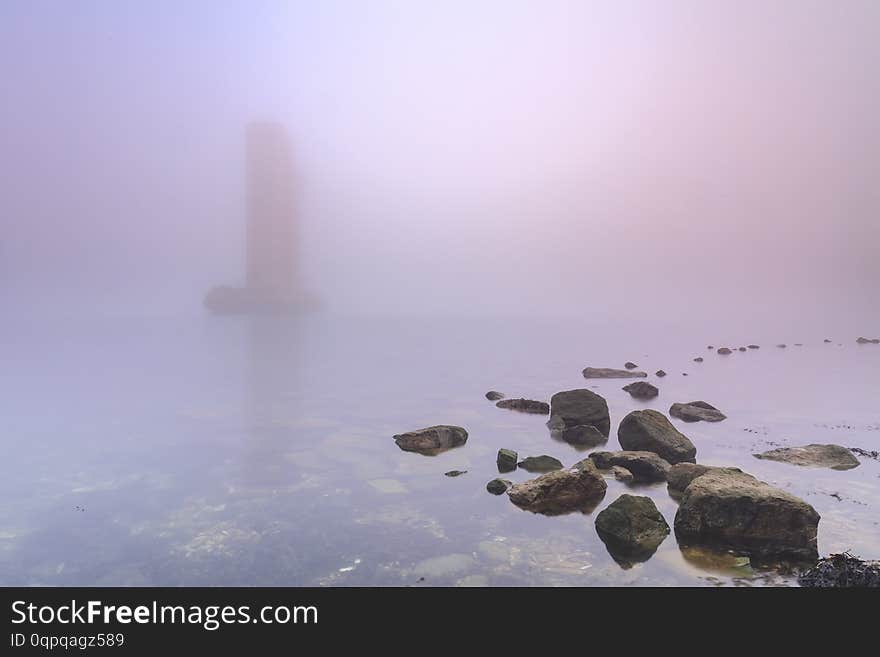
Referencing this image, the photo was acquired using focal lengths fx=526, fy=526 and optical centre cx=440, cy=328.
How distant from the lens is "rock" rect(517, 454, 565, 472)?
16.5m

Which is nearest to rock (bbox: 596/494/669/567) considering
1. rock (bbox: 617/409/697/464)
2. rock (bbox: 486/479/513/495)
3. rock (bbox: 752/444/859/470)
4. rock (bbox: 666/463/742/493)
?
rock (bbox: 486/479/513/495)

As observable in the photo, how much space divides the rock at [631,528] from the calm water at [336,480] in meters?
0.33

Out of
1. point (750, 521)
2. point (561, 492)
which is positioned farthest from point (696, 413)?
point (750, 521)

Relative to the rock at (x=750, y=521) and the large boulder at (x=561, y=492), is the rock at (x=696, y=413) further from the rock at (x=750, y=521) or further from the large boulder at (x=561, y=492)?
the rock at (x=750, y=521)

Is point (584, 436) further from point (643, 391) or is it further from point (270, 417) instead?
point (270, 417)

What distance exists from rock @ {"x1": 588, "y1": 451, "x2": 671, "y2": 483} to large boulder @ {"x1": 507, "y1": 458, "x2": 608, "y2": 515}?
2.32 m

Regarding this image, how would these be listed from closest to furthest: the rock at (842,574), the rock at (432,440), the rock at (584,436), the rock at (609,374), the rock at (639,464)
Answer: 1. the rock at (842,574)
2. the rock at (639,464)
3. the rock at (432,440)
4. the rock at (584,436)
5. the rock at (609,374)

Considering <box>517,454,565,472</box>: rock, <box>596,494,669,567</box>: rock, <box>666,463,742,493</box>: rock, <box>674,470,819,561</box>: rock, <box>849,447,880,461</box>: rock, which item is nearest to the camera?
<box>674,470,819,561</box>: rock

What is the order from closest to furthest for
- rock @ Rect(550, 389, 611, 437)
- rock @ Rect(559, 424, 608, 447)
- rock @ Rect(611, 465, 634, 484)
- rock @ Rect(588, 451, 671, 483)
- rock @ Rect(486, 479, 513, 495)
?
rock @ Rect(486, 479, 513, 495)
rock @ Rect(611, 465, 634, 484)
rock @ Rect(588, 451, 671, 483)
rock @ Rect(559, 424, 608, 447)
rock @ Rect(550, 389, 611, 437)

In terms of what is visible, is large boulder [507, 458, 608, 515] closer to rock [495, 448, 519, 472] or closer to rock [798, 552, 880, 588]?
rock [495, 448, 519, 472]

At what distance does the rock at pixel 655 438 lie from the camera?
Answer: 56.0ft

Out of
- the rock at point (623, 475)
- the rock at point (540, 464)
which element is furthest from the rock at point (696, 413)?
the rock at point (540, 464)
